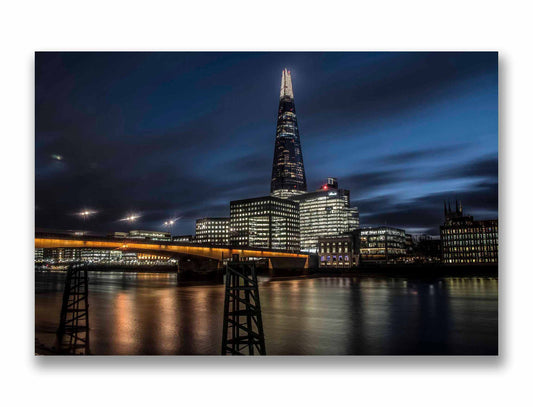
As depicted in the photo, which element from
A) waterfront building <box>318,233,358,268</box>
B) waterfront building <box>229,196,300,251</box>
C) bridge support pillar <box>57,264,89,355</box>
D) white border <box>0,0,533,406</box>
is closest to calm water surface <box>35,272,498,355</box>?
bridge support pillar <box>57,264,89,355</box>

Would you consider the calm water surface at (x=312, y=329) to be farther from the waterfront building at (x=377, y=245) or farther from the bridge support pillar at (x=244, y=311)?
the waterfront building at (x=377, y=245)

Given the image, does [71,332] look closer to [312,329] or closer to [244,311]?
[244,311]

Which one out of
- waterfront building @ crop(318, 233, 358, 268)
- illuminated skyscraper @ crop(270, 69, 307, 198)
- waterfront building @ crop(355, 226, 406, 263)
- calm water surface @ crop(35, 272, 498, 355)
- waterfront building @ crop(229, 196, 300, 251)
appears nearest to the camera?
calm water surface @ crop(35, 272, 498, 355)

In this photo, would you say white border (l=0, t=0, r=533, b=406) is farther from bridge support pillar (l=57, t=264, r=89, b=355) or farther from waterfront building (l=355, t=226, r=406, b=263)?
waterfront building (l=355, t=226, r=406, b=263)

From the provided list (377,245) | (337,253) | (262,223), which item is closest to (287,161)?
(262,223)
